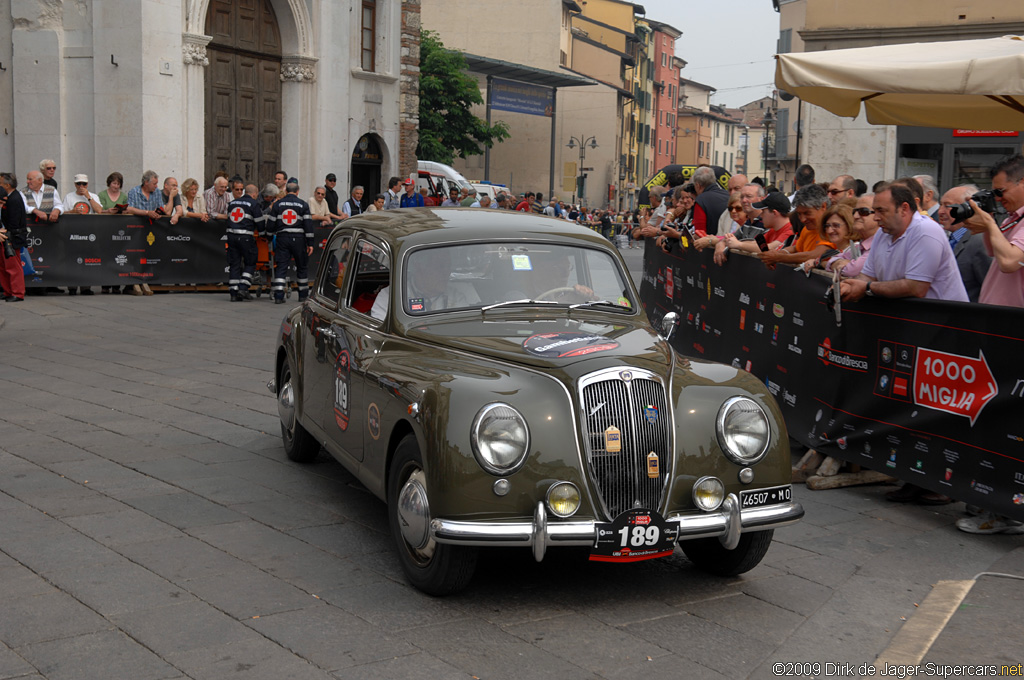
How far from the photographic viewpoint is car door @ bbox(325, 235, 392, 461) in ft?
18.4

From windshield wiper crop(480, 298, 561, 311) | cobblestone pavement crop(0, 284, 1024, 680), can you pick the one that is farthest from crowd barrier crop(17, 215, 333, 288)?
windshield wiper crop(480, 298, 561, 311)

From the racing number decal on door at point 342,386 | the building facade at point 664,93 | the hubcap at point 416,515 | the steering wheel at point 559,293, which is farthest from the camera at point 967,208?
the building facade at point 664,93

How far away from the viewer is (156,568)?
5.14 meters

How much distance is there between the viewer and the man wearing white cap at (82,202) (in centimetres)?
1802

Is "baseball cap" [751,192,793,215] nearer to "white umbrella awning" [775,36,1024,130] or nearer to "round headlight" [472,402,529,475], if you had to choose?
"white umbrella awning" [775,36,1024,130]

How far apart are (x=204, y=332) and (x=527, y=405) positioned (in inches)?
398

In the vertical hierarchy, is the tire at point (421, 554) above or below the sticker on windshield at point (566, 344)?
below

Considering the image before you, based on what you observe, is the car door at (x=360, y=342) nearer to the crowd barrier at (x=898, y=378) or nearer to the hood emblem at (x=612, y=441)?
the hood emblem at (x=612, y=441)

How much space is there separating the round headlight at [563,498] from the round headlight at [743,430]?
2.46ft

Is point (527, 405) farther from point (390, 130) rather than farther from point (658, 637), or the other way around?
point (390, 130)

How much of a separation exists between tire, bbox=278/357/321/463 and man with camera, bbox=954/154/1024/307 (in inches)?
167

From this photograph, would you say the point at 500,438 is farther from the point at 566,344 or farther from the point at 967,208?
the point at 967,208

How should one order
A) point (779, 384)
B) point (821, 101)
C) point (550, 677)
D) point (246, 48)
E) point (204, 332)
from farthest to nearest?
1. point (246, 48)
2. point (204, 332)
3. point (821, 101)
4. point (779, 384)
5. point (550, 677)

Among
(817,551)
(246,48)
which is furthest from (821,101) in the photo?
(246,48)
